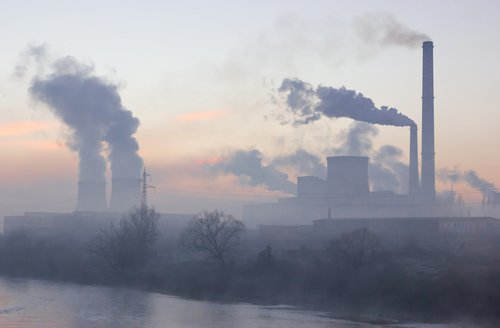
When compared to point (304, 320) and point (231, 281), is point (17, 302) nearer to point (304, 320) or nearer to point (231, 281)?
point (231, 281)

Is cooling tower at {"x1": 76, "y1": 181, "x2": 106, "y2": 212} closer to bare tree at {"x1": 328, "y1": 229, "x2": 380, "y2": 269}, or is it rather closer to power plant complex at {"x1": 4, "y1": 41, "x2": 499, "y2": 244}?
power plant complex at {"x1": 4, "y1": 41, "x2": 499, "y2": 244}

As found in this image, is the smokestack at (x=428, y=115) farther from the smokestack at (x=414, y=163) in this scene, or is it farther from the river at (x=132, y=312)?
the river at (x=132, y=312)

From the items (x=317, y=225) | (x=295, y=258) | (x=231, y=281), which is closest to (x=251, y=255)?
(x=295, y=258)

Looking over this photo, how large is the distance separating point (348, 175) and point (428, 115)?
6.78 metres

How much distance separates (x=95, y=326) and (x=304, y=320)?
5159 mm

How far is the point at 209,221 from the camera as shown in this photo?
102 feet

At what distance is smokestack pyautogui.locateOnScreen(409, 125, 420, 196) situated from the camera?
141 ft

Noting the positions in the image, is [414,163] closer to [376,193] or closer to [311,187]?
[376,193]

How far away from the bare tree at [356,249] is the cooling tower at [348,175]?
1708cm

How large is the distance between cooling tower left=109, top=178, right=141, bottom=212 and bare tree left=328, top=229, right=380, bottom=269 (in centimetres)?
2076

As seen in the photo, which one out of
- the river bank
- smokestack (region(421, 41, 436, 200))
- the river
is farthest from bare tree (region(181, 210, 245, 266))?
smokestack (region(421, 41, 436, 200))

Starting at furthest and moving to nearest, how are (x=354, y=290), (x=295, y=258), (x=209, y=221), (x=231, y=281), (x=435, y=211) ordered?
(x=435, y=211)
(x=209, y=221)
(x=295, y=258)
(x=231, y=281)
(x=354, y=290)

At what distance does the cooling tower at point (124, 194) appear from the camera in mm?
44875

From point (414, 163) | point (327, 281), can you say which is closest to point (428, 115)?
point (414, 163)
